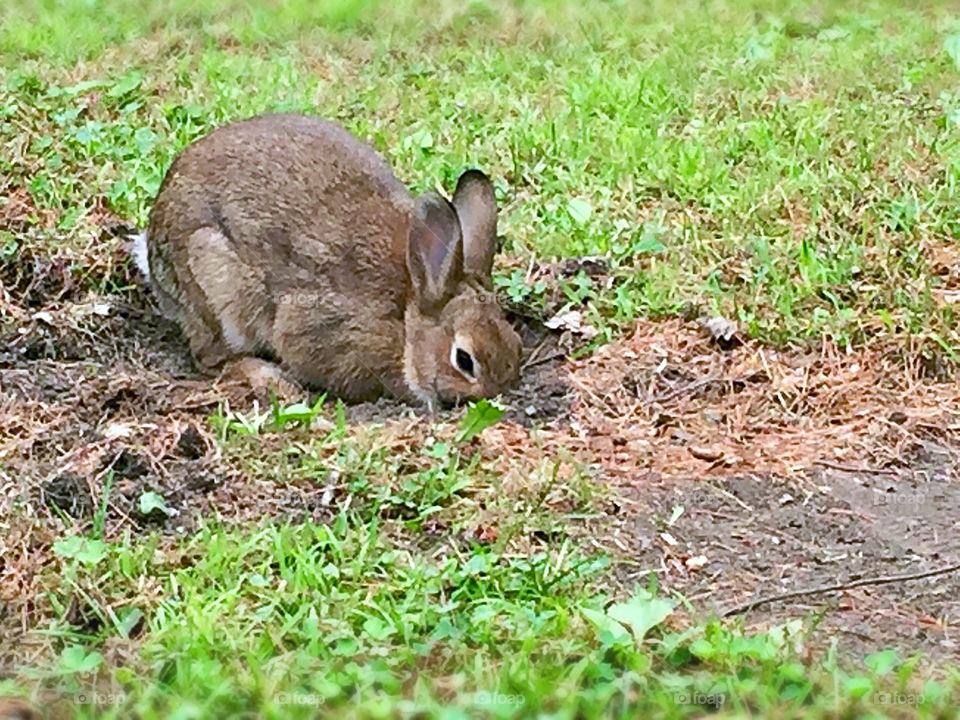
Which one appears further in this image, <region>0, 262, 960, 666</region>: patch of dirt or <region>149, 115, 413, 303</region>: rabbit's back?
<region>149, 115, 413, 303</region>: rabbit's back

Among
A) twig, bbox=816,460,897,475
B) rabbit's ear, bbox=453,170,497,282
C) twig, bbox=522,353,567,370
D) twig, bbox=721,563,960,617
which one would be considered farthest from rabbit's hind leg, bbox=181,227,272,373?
twig, bbox=721,563,960,617

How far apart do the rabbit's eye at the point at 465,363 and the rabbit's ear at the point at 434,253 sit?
0.23 m

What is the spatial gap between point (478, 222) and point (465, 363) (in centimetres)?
60

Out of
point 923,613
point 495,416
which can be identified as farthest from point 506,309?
point 923,613

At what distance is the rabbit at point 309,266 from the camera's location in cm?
563

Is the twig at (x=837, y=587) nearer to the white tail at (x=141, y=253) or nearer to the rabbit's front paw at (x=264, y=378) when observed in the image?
the rabbit's front paw at (x=264, y=378)

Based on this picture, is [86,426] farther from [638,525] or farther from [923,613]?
[923,613]

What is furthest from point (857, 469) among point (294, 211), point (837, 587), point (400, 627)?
point (294, 211)

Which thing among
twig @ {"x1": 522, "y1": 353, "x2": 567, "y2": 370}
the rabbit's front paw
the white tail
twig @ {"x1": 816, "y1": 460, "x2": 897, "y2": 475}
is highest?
the white tail

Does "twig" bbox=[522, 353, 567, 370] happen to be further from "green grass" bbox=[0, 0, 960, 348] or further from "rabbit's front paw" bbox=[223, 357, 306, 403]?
"rabbit's front paw" bbox=[223, 357, 306, 403]

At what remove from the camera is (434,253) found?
5.54 metres

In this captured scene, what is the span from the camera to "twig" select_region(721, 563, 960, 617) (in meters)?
3.79

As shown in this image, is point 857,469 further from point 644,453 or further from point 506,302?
point 506,302

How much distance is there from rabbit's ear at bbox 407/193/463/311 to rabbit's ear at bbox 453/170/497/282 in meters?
0.14
